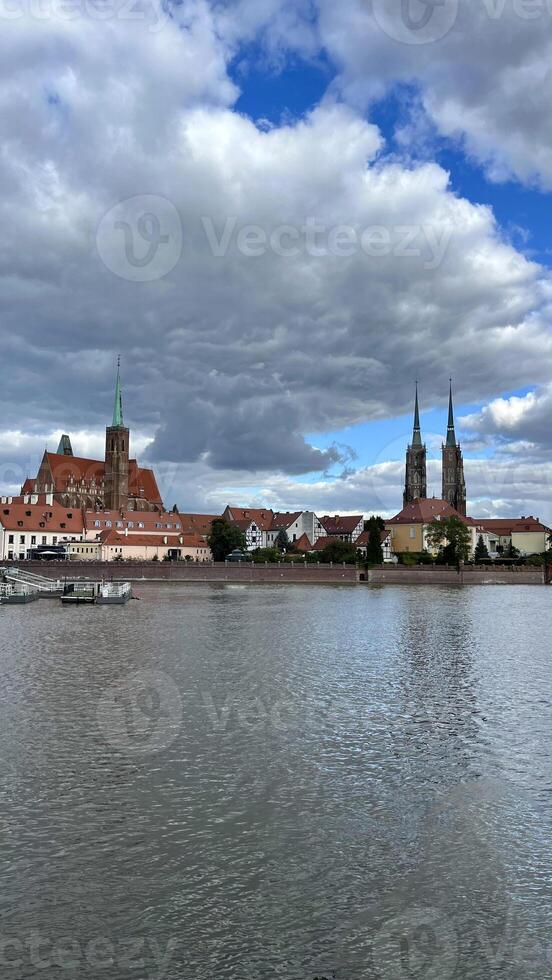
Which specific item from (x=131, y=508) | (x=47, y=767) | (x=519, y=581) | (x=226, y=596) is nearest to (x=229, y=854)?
(x=47, y=767)

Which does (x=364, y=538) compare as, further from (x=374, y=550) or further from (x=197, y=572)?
(x=197, y=572)

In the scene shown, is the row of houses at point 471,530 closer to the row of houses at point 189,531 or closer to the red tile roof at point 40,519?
the row of houses at point 189,531

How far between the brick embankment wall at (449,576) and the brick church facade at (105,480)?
62.2 m

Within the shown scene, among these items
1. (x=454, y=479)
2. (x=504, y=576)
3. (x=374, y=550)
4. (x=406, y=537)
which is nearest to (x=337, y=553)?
(x=374, y=550)

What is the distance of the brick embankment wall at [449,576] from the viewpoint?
106062mm

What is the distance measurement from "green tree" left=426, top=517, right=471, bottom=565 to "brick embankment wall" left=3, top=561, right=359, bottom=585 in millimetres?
15951

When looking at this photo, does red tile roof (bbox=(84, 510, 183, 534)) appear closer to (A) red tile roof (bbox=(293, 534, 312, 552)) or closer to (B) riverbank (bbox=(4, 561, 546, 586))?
(A) red tile roof (bbox=(293, 534, 312, 552))

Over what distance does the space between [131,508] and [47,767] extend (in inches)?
5687

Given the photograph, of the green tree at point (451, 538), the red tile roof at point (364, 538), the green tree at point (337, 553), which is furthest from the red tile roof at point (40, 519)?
the green tree at point (451, 538)

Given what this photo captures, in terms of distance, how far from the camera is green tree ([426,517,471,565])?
113 meters

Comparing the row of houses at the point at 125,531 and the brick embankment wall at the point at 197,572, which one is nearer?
the brick embankment wall at the point at 197,572

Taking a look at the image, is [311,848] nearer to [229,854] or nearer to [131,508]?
[229,854]

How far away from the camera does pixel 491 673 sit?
93.0 feet

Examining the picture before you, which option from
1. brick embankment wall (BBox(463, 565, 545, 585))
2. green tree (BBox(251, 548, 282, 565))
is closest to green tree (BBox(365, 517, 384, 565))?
brick embankment wall (BBox(463, 565, 545, 585))
